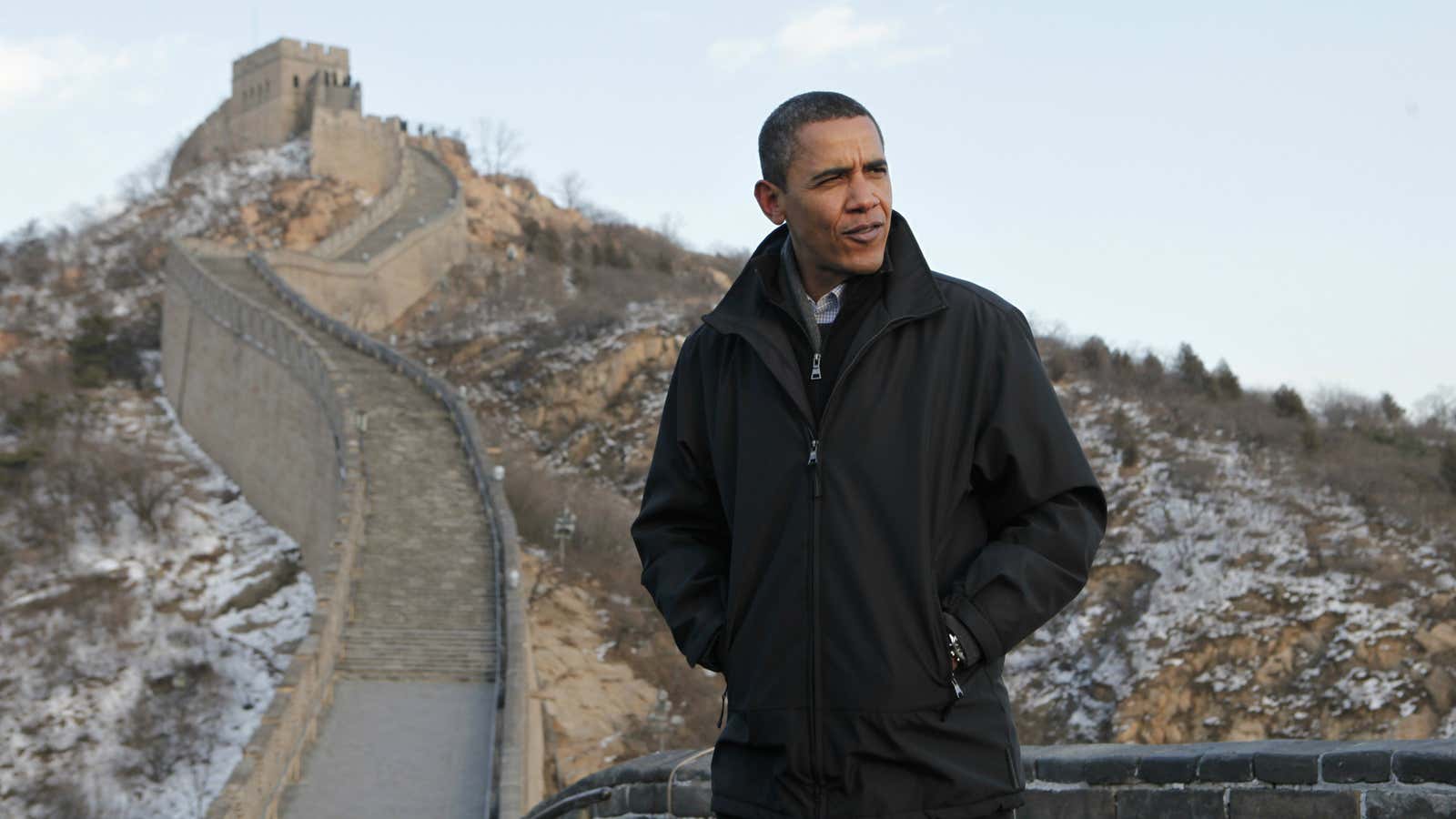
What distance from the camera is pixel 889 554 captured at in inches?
121

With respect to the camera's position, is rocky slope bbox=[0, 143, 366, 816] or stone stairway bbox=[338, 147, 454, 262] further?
stone stairway bbox=[338, 147, 454, 262]

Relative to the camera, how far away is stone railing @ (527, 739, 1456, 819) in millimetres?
4820

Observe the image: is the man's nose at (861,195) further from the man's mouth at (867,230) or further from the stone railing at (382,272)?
the stone railing at (382,272)

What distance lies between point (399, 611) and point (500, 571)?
1.62 m

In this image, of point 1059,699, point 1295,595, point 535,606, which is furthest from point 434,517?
point 1295,595

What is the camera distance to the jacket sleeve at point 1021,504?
9.95ft

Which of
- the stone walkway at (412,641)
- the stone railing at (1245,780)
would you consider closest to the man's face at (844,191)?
the stone railing at (1245,780)

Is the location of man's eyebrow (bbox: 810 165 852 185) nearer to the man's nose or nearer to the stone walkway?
the man's nose

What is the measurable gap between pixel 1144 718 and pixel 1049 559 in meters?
19.5

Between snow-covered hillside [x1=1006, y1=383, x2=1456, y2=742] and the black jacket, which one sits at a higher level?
snow-covered hillside [x1=1006, y1=383, x2=1456, y2=742]

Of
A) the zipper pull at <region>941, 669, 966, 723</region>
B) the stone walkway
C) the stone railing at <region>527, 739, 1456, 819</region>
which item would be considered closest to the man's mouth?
the zipper pull at <region>941, 669, 966, 723</region>

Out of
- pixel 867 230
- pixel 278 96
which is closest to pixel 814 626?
pixel 867 230

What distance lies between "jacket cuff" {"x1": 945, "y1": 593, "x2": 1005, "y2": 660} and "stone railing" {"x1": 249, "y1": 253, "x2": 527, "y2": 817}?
11.7 metres

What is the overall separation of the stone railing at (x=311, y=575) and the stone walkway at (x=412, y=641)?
0.91 ft
